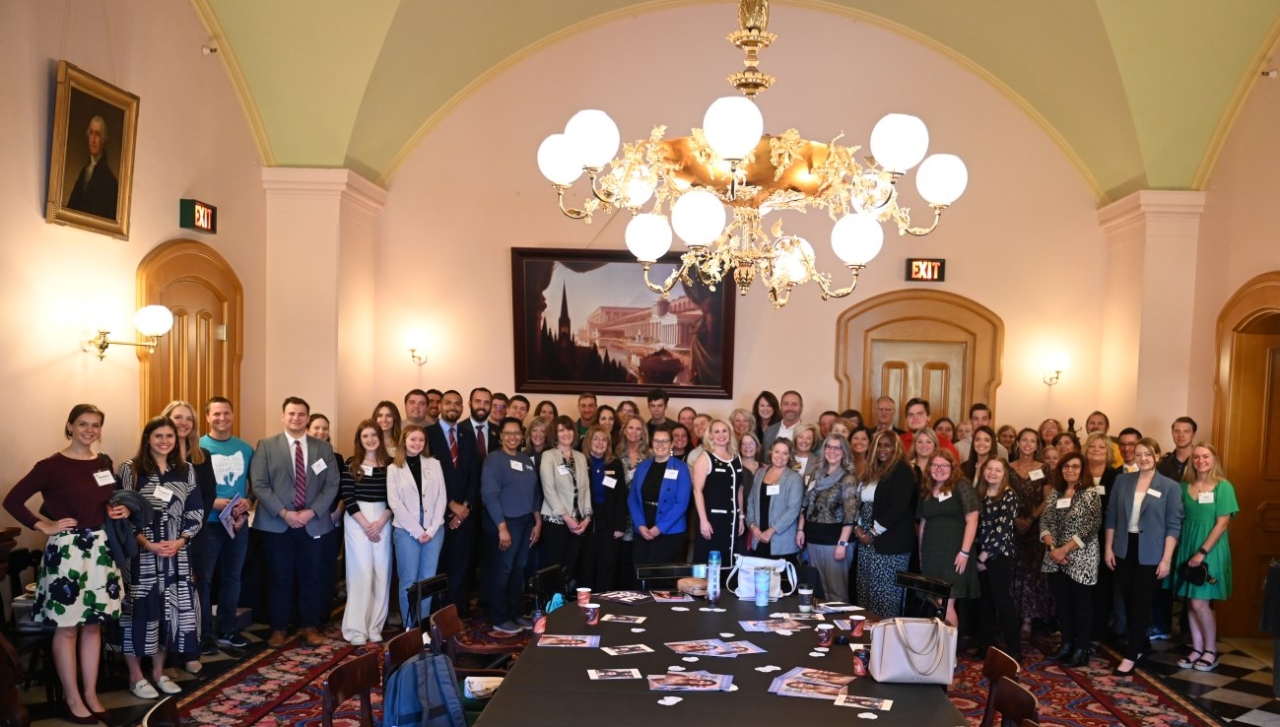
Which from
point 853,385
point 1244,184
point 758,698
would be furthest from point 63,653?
point 1244,184

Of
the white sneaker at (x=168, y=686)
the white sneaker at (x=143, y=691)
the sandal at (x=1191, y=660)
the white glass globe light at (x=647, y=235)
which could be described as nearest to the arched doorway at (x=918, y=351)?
the sandal at (x=1191, y=660)

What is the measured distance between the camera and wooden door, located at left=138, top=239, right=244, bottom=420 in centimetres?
708

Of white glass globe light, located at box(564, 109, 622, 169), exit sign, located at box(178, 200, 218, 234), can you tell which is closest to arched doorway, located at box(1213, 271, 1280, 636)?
white glass globe light, located at box(564, 109, 622, 169)

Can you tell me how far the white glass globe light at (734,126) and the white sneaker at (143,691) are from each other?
4.62 meters

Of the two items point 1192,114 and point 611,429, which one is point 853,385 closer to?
point 611,429

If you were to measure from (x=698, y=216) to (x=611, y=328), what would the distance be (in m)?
5.58

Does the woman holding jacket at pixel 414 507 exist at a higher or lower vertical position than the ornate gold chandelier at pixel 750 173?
lower

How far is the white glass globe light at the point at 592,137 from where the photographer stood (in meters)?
4.51

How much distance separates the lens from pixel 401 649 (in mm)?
4113

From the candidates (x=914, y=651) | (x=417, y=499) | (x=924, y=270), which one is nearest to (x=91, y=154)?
(x=417, y=499)

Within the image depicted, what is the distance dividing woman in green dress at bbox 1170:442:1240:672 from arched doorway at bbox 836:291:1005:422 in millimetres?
2854

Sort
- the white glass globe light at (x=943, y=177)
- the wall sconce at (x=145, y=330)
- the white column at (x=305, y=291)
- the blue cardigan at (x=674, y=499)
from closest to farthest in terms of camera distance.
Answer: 1. the white glass globe light at (x=943, y=177)
2. the wall sconce at (x=145, y=330)
3. the blue cardigan at (x=674, y=499)
4. the white column at (x=305, y=291)

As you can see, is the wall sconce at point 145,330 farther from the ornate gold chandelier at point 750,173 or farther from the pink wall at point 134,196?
the ornate gold chandelier at point 750,173

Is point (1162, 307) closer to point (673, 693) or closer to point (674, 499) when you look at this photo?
point (674, 499)
